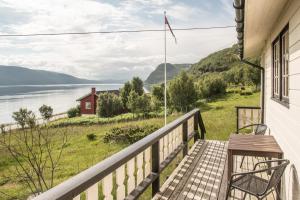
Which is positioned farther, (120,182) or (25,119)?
(25,119)

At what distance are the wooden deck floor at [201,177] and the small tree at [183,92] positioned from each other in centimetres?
2436

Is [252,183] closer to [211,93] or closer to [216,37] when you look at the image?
[216,37]

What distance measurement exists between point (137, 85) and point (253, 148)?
4170cm

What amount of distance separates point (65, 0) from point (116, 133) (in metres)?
6.80

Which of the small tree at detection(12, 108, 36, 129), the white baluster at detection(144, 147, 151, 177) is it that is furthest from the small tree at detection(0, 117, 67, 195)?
the white baluster at detection(144, 147, 151, 177)

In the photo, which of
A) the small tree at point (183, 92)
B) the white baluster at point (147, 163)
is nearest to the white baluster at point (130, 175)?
the white baluster at point (147, 163)

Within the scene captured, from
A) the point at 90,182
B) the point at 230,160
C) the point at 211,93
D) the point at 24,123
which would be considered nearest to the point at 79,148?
the point at 24,123

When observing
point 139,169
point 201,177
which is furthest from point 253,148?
point 139,169

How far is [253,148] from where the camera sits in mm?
3211

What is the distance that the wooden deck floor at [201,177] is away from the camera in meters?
3.38

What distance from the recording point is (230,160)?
3227mm

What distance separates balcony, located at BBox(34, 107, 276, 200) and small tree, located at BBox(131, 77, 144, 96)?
3819 cm

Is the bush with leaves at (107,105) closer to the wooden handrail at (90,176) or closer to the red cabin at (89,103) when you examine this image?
the red cabin at (89,103)

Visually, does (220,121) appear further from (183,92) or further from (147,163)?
(183,92)
